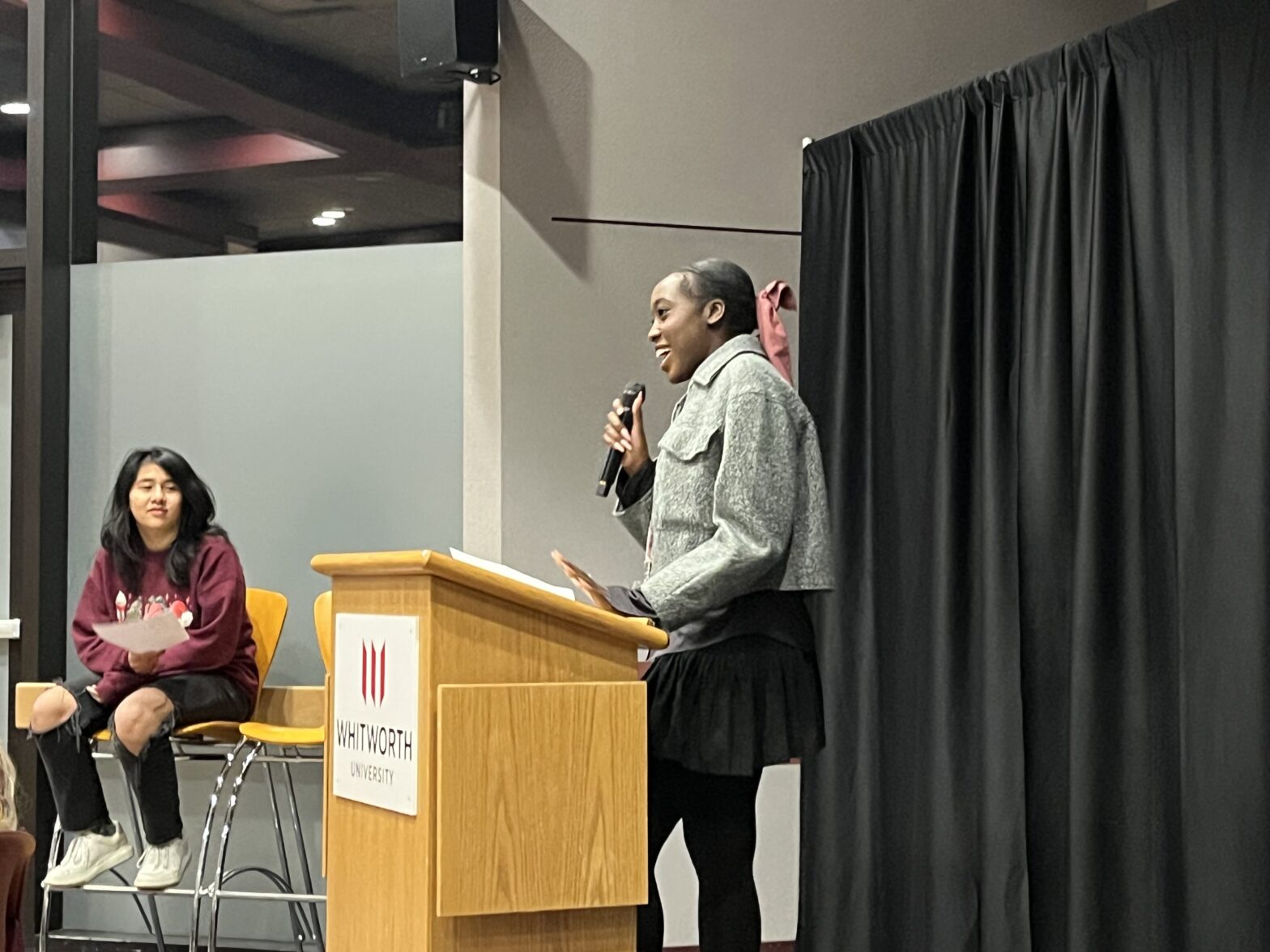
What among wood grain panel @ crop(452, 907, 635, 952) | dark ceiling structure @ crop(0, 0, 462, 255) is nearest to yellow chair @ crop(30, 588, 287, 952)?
dark ceiling structure @ crop(0, 0, 462, 255)

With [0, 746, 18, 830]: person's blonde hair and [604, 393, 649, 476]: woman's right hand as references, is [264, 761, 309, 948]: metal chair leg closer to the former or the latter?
[604, 393, 649, 476]: woman's right hand

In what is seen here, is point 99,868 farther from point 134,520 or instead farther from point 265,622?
point 134,520

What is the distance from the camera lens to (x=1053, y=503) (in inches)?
127

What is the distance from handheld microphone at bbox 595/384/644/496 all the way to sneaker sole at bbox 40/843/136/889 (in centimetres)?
193

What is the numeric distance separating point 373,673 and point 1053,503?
4.87ft

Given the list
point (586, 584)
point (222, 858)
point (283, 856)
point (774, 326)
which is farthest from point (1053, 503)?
point (283, 856)

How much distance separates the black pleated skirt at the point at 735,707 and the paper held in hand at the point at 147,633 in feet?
5.59

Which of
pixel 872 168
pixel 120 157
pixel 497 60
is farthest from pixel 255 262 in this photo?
pixel 872 168

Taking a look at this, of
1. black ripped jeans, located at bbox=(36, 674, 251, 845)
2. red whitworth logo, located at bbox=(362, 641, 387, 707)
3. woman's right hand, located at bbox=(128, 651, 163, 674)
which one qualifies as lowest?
black ripped jeans, located at bbox=(36, 674, 251, 845)

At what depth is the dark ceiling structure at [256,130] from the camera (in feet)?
15.8

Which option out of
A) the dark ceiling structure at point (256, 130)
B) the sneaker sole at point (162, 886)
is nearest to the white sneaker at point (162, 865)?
the sneaker sole at point (162, 886)

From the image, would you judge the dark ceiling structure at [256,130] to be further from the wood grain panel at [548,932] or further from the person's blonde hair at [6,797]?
the wood grain panel at [548,932]

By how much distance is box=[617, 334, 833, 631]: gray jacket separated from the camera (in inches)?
104

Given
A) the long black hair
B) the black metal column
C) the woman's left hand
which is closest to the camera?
the woman's left hand
